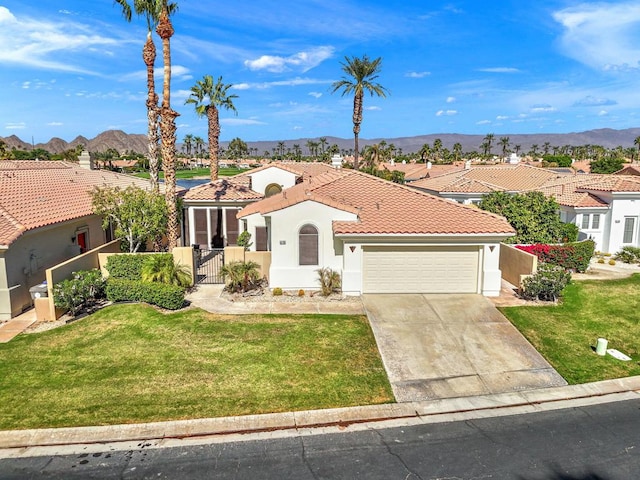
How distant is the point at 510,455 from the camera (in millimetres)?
8648

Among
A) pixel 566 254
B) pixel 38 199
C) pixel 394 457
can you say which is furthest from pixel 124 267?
pixel 566 254

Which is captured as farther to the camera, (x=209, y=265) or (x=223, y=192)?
(x=223, y=192)

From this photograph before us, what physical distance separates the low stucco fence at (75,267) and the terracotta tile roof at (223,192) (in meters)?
5.81

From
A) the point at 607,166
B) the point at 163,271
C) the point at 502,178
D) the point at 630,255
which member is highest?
the point at 607,166

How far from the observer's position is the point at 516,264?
19328 millimetres

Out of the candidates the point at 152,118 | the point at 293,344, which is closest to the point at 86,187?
the point at 152,118

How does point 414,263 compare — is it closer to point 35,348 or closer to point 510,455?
point 510,455

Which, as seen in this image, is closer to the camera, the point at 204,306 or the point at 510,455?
the point at 510,455

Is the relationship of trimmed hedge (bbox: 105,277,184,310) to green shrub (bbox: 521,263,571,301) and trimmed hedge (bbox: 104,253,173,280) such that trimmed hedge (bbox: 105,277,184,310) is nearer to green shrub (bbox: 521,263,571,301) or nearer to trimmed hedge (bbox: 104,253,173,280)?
trimmed hedge (bbox: 104,253,173,280)

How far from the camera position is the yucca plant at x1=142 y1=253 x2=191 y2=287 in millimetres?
16656

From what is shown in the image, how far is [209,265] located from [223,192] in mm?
5759

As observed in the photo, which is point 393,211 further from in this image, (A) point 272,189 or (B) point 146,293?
(A) point 272,189

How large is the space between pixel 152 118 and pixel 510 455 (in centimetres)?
2551

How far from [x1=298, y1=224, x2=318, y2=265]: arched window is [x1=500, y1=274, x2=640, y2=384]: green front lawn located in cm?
737
